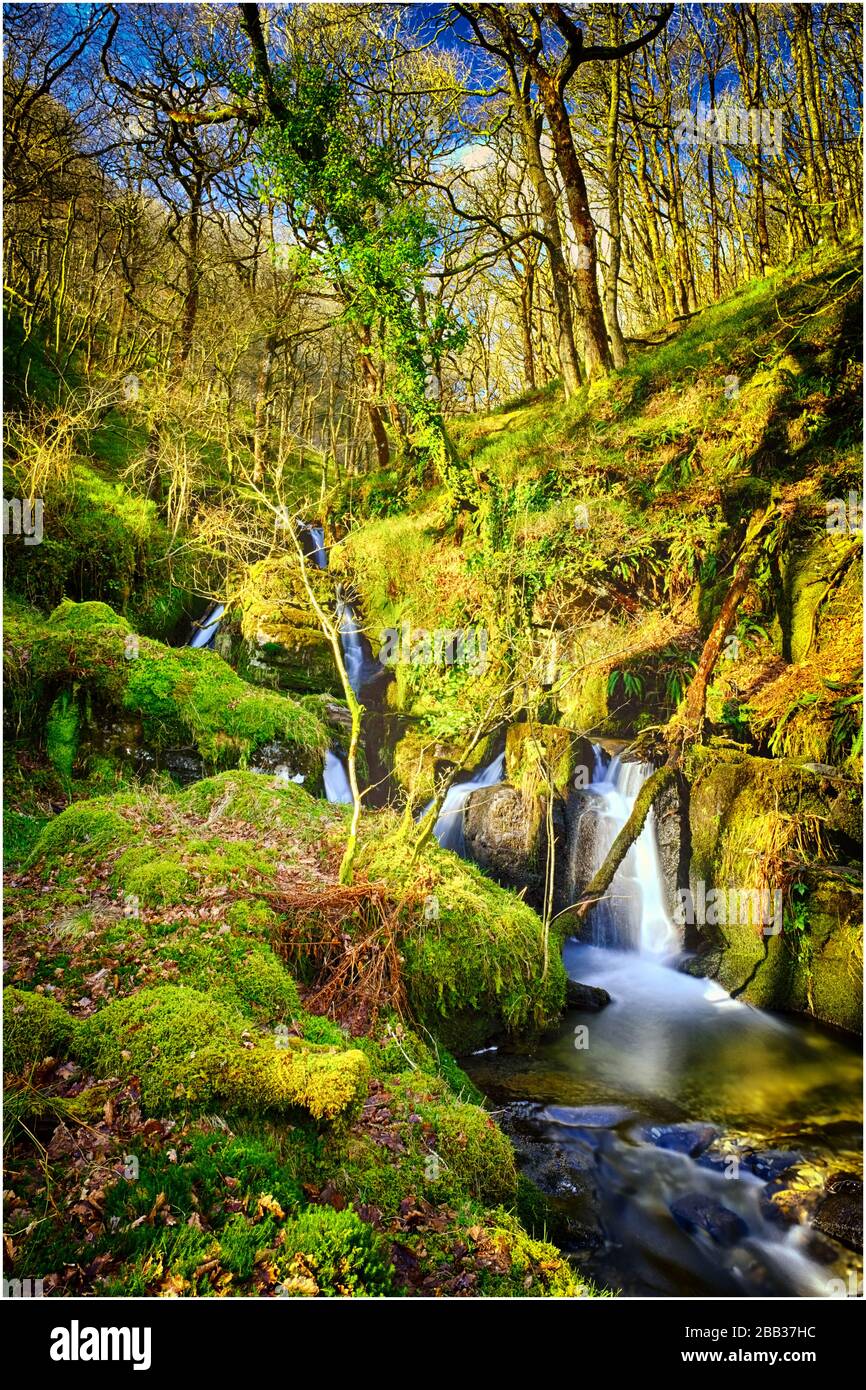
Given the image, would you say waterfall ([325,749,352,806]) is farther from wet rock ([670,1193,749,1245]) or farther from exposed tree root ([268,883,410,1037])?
wet rock ([670,1193,749,1245])

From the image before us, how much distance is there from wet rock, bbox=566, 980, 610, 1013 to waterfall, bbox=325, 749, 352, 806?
238 centimetres

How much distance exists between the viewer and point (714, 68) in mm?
6137

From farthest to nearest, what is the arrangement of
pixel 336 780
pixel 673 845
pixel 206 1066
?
pixel 336 780, pixel 673 845, pixel 206 1066

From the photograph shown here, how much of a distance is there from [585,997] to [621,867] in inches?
40.9

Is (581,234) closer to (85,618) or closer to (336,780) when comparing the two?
(336,780)

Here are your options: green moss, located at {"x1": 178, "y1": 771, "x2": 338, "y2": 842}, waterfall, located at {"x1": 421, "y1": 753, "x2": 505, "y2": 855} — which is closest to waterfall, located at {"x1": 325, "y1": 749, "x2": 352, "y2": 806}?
green moss, located at {"x1": 178, "y1": 771, "x2": 338, "y2": 842}

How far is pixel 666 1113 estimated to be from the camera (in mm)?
3820

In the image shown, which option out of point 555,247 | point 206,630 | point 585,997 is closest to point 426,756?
point 585,997

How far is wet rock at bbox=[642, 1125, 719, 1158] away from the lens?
356 cm

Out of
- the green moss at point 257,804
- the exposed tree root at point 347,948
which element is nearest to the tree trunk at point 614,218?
the green moss at point 257,804

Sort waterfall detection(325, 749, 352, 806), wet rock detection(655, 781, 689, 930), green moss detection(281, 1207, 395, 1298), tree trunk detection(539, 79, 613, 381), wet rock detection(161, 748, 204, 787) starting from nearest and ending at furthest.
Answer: green moss detection(281, 1207, 395, 1298), wet rock detection(655, 781, 689, 930), wet rock detection(161, 748, 204, 787), waterfall detection(325, 749, 352, 806), tree trunk detection(539, 79, 613, 381)

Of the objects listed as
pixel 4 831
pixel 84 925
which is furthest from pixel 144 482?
pixel 84 925
